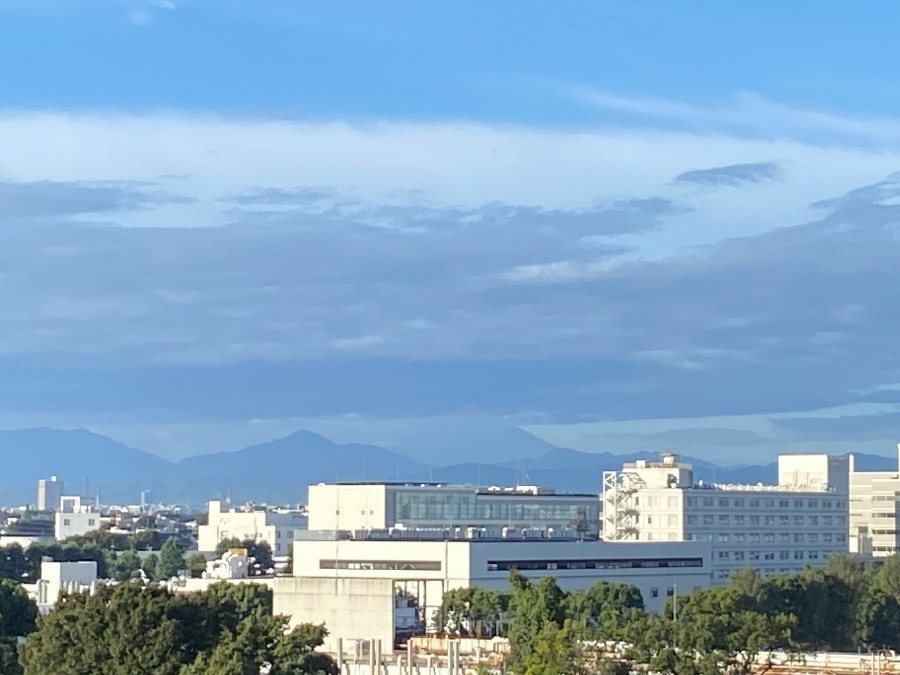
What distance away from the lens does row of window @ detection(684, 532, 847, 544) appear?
146 meters

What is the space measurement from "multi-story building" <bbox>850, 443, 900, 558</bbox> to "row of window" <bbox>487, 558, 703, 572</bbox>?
199 ft

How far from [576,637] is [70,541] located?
130 meters

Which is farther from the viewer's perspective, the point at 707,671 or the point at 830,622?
the point at 830,622

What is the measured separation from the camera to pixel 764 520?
492 feet

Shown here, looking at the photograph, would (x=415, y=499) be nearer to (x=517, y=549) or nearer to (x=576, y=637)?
(x=517, y=549)

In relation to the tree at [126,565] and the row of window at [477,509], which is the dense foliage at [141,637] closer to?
the tree at [126,565]

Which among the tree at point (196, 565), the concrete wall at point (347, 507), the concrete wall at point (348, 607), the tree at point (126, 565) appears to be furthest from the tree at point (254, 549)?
the concrete wall at point (348, 607)

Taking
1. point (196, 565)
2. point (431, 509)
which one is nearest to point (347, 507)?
point (431, 509)

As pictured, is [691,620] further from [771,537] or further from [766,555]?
[771,537]

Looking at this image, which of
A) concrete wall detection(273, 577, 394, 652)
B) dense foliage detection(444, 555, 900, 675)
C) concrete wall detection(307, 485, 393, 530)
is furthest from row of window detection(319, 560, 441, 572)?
concrete wall detection(307, 485, 393, 530)

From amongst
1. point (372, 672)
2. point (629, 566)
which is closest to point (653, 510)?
point (629, 566)

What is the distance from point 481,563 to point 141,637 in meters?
53.1

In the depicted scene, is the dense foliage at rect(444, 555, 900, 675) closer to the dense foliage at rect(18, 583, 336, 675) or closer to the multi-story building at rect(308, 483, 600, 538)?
the dense foliage at rect(18, 583, 336, 675)

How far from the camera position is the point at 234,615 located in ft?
197
